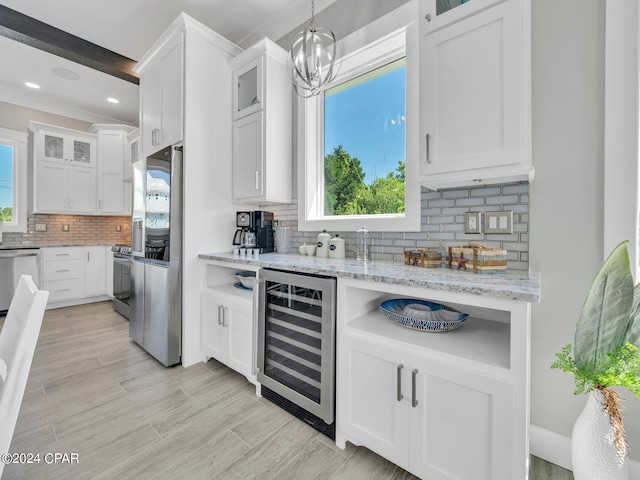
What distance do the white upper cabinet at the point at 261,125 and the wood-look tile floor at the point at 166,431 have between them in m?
1.57

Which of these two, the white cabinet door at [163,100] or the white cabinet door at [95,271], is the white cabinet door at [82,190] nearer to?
the white cabinet door at [95,271]

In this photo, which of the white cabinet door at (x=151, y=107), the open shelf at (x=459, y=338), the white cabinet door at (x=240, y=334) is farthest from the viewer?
the white cabinet door at (x=151, y=107)

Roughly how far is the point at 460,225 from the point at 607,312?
84 centimetres

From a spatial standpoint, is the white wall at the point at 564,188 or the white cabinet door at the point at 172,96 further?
the white cabinet door at the point at 172,96

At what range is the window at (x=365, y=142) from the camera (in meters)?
1.93

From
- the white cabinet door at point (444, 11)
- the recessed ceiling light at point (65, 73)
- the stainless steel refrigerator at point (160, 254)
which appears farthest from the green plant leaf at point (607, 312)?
the recessed ceiling light at point (65, 73)

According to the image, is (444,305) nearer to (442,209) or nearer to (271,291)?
(442,209)

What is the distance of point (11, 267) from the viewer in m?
3.80

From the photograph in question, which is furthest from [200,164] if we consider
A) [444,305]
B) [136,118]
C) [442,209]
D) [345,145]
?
[136,118]

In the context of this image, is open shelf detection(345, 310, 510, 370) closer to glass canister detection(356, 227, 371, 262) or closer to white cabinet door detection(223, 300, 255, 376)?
glass canister detection(356, 227, 371, 262)

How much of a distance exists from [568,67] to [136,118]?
19.9 ft

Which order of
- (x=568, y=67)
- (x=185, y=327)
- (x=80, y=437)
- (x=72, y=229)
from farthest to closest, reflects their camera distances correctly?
(x=72, y=229)
(x=185, y=327)
(x=80, y=437)
(x=568, y=67)

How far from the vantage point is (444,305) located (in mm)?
1700

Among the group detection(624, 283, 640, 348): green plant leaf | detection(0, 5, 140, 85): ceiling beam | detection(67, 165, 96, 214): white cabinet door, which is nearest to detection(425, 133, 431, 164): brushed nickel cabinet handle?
detection(624, 283, 640, 348): green plant leaf
